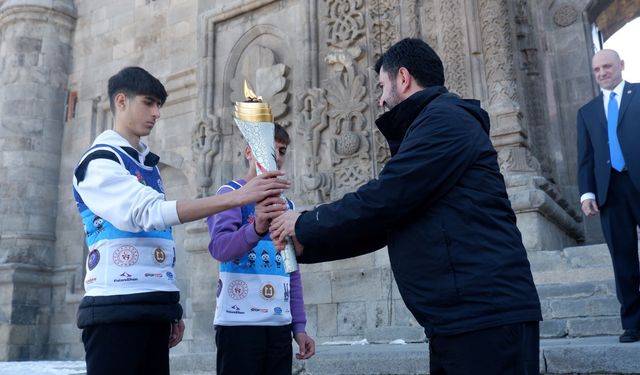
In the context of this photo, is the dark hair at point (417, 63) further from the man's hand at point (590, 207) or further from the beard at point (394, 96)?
the man's hand at point (590, 207)

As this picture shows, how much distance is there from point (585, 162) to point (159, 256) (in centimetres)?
323

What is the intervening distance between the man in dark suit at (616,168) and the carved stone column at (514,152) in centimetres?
138

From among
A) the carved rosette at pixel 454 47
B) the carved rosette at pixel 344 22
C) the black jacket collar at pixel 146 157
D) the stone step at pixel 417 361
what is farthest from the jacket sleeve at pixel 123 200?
the carved rosette at pixel 344 22

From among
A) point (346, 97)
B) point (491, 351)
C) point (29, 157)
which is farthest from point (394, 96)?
point (29, 157)

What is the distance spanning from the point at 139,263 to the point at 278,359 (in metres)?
0.83

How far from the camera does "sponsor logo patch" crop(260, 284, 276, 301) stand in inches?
112

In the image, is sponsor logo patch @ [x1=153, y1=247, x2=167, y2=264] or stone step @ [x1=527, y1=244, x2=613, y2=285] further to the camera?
stone step @ [x1=527, y1=244, x2=613, y2=285]

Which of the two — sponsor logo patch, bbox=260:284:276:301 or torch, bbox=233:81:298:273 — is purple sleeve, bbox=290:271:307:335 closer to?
sponsor logo patch, bbox=260:284:276:301

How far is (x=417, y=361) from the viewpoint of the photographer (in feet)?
11.2

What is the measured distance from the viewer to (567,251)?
529cm

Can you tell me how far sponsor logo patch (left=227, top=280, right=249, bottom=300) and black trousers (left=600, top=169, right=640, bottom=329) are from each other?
8.14 ft

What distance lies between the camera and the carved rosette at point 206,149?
7.94 metres

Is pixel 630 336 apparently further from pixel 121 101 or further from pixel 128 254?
pixel 121 101

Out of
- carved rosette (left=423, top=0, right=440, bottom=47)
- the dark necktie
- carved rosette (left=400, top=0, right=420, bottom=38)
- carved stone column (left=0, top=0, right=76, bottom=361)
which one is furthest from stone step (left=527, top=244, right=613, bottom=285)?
carved stone column (left=0, top=0, right=76, bottom=361)
